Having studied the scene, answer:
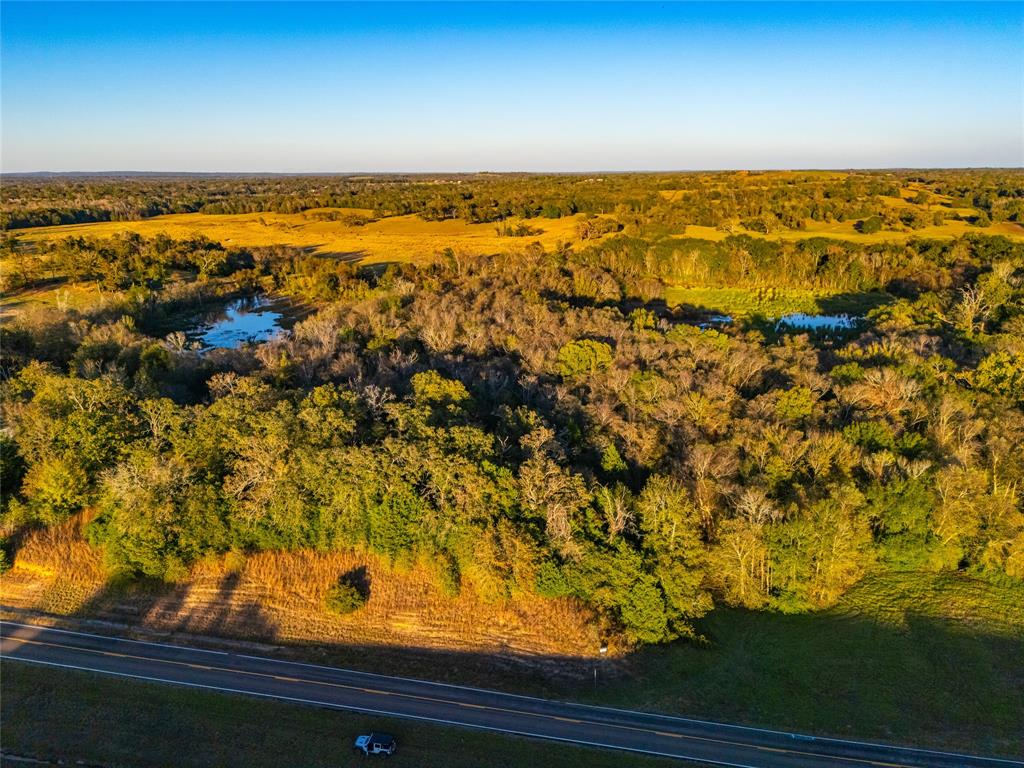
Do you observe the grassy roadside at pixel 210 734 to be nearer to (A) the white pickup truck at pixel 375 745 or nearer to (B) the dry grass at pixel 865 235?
(A) the white pickup truck at pixel 375 745

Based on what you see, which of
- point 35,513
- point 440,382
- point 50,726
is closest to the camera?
point 50,726

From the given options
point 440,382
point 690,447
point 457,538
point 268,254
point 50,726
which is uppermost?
point 268,254

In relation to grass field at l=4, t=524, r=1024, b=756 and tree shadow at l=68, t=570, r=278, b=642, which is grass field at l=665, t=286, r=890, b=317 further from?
tree shadow at l=68, t=570, r=278, b=642

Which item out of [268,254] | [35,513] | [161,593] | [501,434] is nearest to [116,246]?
[268,254]

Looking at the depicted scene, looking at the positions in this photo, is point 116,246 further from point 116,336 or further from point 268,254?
point 116,336

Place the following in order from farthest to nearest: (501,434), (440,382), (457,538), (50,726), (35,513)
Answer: (440,382), (501,434), (35,513), (457,538), (50,726)

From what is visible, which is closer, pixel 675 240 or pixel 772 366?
pixel 772 366

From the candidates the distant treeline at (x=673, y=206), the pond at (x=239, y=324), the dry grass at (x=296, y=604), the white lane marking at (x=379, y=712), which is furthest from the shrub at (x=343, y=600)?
the distant treeline at (x=673, y=206)

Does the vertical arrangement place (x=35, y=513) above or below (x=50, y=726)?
above
